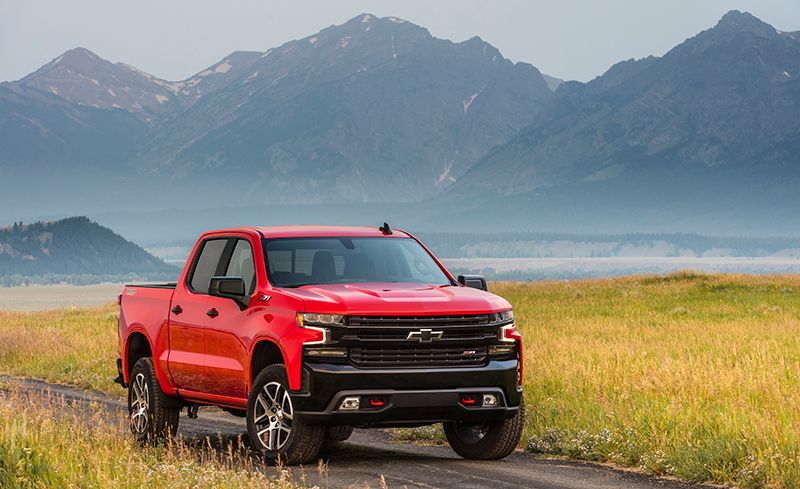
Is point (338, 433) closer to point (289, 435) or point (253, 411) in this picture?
point (253, 411)

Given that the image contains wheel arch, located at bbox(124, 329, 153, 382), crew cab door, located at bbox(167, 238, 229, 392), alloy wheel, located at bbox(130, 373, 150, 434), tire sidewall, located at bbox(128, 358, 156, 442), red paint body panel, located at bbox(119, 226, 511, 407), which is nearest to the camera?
red paint body panel, located at bbox(119, 226, 511, 407)

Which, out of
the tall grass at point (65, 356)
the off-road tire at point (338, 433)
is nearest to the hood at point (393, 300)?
the off-road tire at point (338, 433)

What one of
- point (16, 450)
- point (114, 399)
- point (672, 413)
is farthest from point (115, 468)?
point (114, 399)

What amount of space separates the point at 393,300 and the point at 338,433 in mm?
2907

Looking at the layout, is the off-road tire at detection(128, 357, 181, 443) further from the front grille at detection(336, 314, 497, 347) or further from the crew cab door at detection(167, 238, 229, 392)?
the front grille at detection(336, 314, 497, 347)

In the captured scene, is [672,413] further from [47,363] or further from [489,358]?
[47,363]

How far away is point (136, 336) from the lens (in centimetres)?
1527

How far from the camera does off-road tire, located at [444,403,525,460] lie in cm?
1284

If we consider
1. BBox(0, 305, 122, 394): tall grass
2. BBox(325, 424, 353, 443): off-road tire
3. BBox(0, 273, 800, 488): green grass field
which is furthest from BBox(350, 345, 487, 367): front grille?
BBox(0, 305, 122, 394): tall grass

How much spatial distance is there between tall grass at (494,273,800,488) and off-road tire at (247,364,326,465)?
10.1ft

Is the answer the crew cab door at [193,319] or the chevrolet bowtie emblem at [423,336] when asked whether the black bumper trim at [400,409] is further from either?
the crew cab door at [193,319]

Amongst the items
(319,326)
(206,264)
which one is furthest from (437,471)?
(206,264)

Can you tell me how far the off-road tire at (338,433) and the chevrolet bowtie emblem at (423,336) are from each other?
256cm

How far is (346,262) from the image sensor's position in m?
13.3
